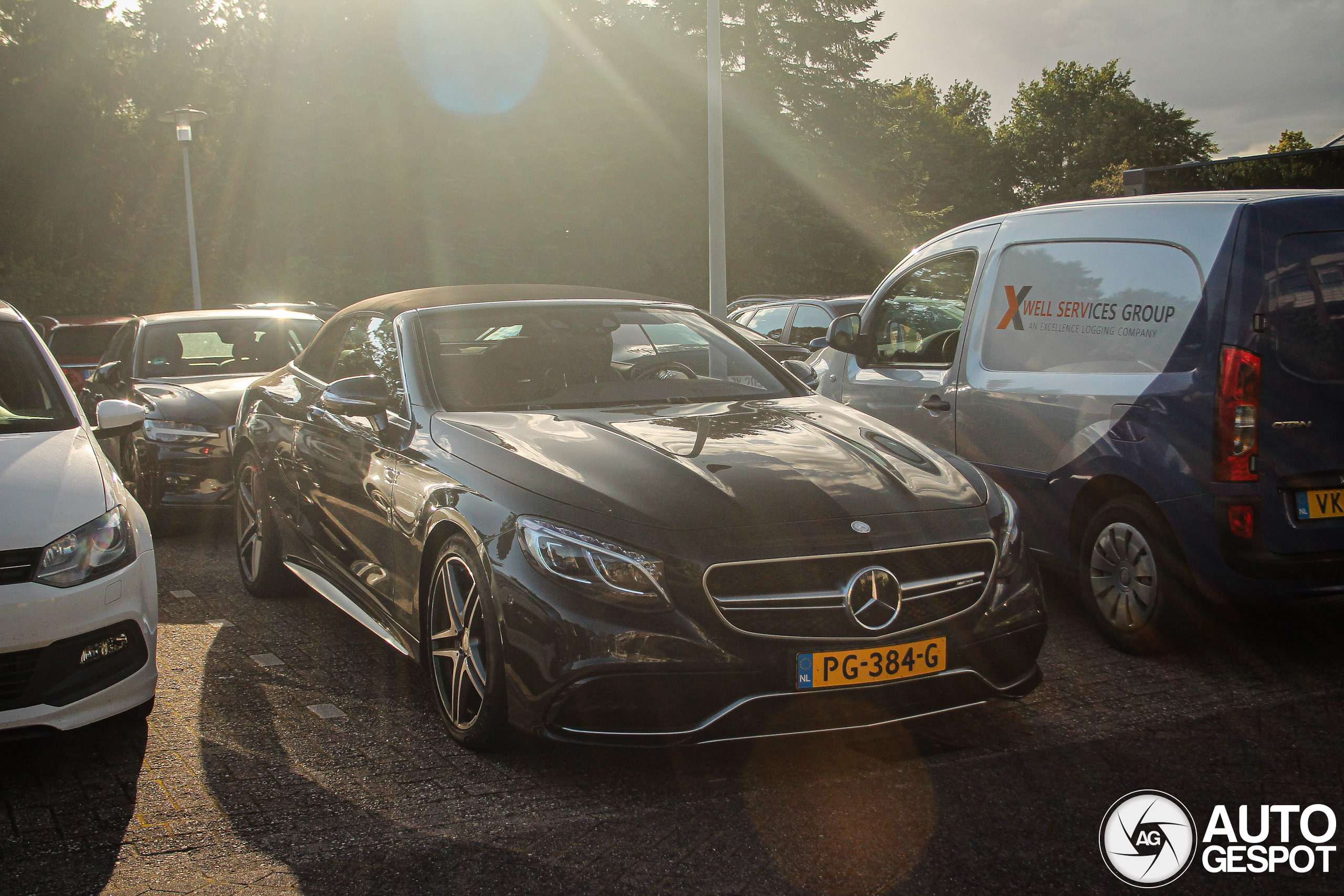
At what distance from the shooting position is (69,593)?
3.71 meters

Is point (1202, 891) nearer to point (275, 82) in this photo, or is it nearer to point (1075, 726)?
point (1075, 726)

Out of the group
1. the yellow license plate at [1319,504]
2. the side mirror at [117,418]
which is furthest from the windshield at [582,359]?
the yellow license plate at [1319,504]

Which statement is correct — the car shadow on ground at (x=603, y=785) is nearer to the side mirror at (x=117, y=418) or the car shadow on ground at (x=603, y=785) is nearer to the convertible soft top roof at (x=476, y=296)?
the side mirror at (x=117, y=418)

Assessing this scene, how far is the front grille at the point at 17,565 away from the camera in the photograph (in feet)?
11.9

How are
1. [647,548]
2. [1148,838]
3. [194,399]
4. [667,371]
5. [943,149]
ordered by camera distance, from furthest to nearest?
[943,149] → [194,399] → [667,371] → [647,548] → [1148,838]

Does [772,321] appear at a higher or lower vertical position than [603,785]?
higher

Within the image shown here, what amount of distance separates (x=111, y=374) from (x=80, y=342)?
6.05 meters

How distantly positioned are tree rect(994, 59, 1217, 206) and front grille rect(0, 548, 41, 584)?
2754 inches

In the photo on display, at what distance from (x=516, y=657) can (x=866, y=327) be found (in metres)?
4.19

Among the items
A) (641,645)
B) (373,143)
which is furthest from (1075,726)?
(373,143)

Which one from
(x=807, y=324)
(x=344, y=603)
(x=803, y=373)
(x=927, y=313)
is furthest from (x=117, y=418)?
(x=807, y=324)

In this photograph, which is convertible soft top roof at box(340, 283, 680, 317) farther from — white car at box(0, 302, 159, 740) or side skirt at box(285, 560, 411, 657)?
white car at box(0, 302, 159, 740)

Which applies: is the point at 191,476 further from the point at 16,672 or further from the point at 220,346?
the point at 16,672

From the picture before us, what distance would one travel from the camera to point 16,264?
30797mm
